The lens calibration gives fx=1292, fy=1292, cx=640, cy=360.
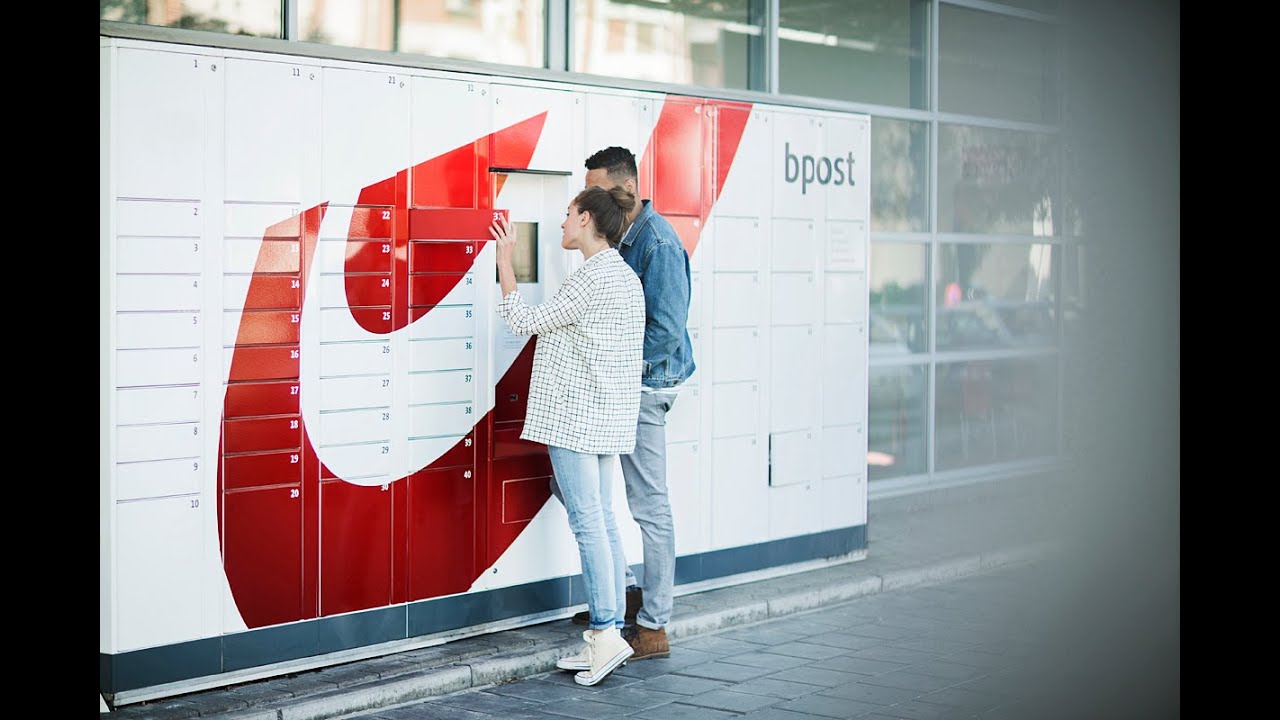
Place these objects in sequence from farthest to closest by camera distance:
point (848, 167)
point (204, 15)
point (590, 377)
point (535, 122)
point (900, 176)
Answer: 1. point (900, 176)
2. point (848, 167)
3. point (535, 122)
4. point (204, 15)
5. point (590, 377)

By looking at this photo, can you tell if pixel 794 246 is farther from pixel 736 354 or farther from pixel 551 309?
pixel 551 309

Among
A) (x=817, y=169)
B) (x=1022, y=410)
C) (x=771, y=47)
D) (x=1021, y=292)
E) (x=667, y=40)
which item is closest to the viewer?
(x=1022, y=410)

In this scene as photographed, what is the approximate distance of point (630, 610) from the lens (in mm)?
6238

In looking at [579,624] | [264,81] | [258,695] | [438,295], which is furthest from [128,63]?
[579,624]

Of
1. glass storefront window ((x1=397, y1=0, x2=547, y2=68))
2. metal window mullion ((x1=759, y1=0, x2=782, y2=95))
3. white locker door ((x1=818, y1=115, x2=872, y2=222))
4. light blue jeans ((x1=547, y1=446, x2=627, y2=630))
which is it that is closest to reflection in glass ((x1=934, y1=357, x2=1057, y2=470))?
light blue jeans ((x1=547, y1=446, x2=627, y2=630))

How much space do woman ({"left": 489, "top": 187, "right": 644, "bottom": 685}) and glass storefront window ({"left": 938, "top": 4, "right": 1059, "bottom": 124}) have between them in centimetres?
342

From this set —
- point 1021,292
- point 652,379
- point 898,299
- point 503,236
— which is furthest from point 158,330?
point 898,299

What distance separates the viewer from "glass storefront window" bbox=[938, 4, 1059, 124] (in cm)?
139

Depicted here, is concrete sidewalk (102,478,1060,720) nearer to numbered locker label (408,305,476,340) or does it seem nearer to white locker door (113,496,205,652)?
white locker door (113,496,205,652)

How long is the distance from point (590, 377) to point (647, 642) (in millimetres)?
1310

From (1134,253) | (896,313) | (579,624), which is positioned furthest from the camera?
(896,313)
